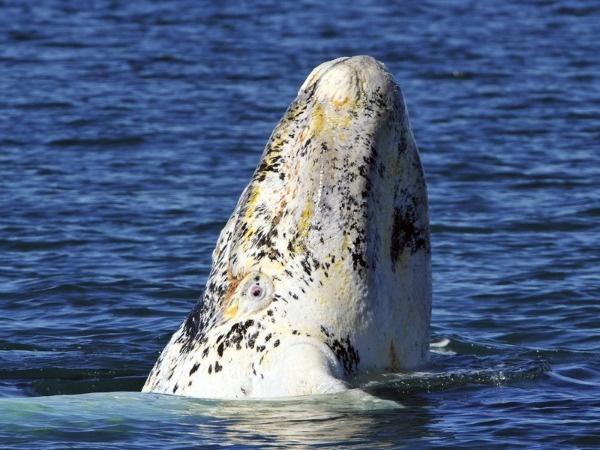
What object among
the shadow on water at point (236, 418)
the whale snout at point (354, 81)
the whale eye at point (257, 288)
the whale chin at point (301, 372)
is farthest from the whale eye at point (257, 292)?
the whale snout at point (354, 81)

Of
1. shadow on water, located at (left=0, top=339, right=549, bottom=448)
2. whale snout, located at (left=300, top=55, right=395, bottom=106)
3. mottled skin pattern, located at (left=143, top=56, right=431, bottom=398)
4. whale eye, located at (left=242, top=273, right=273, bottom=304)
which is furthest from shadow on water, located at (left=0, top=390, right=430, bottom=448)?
whale snout, located at (left=300, top=55, right=395, bottom=106)

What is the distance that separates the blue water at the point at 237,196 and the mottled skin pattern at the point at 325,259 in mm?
261

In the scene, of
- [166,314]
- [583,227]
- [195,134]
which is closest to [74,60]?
[195,134]

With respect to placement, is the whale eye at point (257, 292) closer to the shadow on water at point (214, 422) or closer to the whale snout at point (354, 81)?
the shadow on water at point (214, 422)

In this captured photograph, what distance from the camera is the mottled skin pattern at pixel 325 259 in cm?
972

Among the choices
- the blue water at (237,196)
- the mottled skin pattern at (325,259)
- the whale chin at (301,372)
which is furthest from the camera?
the blue water at (237,196)

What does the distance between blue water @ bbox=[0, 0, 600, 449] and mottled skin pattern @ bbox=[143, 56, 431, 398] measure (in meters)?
0.26

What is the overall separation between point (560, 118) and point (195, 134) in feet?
19.2

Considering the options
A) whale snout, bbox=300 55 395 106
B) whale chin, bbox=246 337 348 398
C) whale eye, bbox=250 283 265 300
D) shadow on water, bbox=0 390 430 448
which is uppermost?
whale snout, bbox=300 55 395 106

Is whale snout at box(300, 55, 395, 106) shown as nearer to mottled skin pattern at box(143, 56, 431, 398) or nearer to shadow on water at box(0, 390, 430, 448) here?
mottled skin pattern at box(143, 56, 431, 398)

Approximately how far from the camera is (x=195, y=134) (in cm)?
2470

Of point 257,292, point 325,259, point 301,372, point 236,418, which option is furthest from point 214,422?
point 325,259

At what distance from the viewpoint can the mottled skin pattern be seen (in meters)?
9.72

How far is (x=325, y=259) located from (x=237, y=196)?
36.2ft
